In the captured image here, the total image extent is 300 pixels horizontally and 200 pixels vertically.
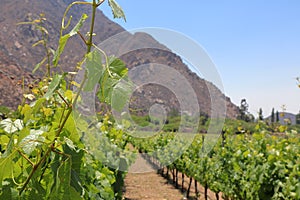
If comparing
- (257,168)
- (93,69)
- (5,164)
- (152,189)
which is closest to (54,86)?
(93,69)

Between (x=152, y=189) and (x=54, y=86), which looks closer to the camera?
(x=54, y=86)

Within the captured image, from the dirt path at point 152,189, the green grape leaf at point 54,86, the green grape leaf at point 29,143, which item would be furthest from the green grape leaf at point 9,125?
the dirt path at point 152,189

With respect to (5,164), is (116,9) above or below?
above

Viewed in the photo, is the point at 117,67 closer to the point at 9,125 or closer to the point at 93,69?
the point at 93,69

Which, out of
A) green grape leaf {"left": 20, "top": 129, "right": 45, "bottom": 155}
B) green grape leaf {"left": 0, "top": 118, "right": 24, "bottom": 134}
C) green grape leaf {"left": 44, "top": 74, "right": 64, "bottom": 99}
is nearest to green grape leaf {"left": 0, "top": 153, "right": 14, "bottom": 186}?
green grape leaf {"left": 20, "top": 129, "right": 45, "bottom": 155}

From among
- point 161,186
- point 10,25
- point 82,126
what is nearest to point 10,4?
point 10,25

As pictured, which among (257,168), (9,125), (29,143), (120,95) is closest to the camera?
(120,95)

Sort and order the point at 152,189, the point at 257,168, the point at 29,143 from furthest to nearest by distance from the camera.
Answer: the point at 152,189 < the point at 257,168 < the point at 29,143

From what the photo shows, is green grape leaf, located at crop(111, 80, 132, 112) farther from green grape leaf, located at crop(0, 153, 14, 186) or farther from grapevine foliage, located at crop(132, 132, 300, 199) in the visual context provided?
grapevine foliage, located at crop(132, 132, 300, 199)

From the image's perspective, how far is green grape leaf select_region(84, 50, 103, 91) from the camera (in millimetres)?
772

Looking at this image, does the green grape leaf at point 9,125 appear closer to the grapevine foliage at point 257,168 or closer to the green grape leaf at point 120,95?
the green grape leaf at point 120,95

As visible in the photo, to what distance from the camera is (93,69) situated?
77 centimetres

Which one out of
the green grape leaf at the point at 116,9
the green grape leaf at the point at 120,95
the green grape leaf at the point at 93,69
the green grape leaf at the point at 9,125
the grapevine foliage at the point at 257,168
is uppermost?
the green grape leaf at the point at 116,9

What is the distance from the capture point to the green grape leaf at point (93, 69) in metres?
0.77
